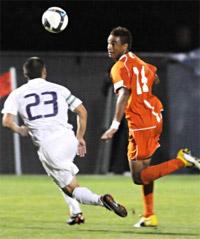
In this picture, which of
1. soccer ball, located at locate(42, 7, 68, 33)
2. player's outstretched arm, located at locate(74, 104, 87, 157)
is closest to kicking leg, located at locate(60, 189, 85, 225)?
player's outstretched arm, located at locate(74, 104, 87, 157)

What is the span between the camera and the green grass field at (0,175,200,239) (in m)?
8.57

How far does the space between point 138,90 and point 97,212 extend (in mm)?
2194

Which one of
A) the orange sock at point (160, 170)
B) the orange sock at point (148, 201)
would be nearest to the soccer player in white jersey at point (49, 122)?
the orange sock at point (160, 170)

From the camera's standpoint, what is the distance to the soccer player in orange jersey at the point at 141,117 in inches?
357

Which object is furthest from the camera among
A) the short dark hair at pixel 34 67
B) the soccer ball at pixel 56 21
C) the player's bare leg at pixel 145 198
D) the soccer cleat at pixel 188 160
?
the soccer ball at pixel 56 21

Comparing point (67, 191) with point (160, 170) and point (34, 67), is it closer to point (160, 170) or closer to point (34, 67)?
point (160, 170)

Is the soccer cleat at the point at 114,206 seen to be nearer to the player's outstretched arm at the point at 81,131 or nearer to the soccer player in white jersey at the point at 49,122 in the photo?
the soccer player in white jersey at the point at 49,122

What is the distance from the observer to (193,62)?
63.4 feet

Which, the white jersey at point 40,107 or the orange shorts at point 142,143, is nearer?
the white jersey at point 40,107

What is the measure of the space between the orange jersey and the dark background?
41.1 ft

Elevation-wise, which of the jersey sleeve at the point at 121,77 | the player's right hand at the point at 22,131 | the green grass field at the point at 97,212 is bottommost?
the green grass field at the point at 97,212

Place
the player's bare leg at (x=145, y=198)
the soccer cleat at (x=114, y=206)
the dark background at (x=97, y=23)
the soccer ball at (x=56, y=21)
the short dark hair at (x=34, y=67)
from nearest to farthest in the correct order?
the soccer cleat at (x=114, y=206), the short dark hair at (x=34, y=67), the player's bare leg at (x=145, y=198), the soccer ball at (x=56, y=21), the dark background at (x=97, y=23)

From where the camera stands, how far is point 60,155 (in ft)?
28.9

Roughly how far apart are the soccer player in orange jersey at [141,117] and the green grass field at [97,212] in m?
0.50
